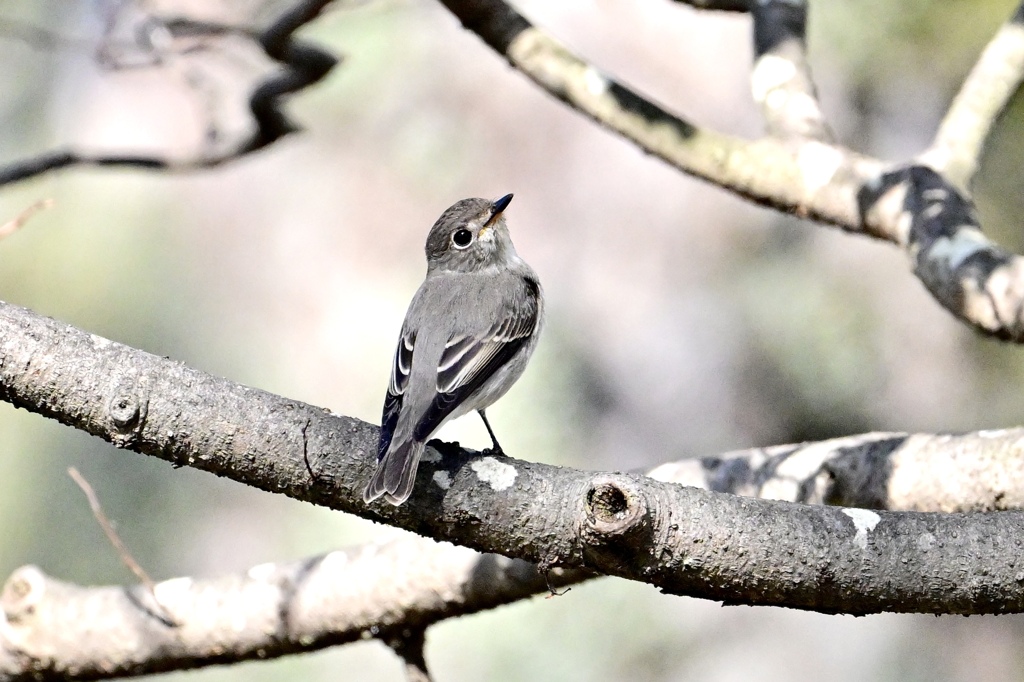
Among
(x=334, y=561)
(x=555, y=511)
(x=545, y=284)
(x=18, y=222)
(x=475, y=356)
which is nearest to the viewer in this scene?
(x=555, y=511)

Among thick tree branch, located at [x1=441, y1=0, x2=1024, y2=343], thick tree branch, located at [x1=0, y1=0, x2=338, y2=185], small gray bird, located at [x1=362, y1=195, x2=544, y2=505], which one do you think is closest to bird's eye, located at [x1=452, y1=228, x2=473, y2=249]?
small gray bird, located at [x1=362, y1=195, x2=544, y2=505]

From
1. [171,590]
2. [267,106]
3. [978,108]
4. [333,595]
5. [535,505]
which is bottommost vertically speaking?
[171,590]

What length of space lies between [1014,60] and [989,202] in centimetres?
215

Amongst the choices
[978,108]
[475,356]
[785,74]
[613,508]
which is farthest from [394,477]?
[978,108]

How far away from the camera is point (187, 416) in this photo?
2.35m

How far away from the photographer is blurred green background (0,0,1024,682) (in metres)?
6.23

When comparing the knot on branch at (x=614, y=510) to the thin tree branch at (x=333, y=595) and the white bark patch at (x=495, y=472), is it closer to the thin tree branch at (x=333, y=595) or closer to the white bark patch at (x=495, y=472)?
the white bark patch at (x=495, y=472)

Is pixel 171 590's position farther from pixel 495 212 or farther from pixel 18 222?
pixel 495 212

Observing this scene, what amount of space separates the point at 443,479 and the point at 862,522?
97 cm

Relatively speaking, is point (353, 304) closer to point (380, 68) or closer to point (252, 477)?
point (380, 68)

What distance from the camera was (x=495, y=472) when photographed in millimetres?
2506

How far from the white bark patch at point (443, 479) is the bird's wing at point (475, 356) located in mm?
457

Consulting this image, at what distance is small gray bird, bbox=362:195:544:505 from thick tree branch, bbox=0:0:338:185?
87cm

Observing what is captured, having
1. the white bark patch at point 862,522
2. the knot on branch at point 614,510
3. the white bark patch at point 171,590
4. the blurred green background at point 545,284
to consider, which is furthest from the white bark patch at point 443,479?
the blurred green background at point 545,284
